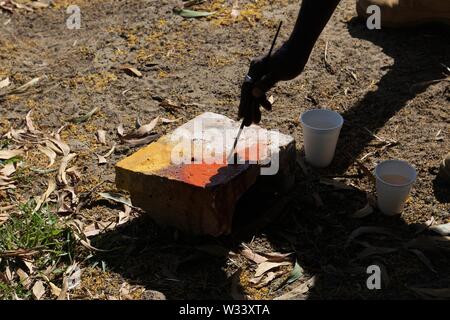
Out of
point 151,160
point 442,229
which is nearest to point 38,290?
point 151,160

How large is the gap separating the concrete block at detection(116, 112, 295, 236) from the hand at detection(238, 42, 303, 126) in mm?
312

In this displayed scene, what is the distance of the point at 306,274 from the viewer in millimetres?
3305

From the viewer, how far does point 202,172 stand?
336 centimetres

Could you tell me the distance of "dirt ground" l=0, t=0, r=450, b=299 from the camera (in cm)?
332

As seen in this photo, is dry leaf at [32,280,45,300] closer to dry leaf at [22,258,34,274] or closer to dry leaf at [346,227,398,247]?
dry leaf at [22,258,34,274]

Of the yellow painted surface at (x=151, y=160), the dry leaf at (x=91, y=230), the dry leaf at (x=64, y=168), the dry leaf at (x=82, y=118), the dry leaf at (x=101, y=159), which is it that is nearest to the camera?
the yellow painted surface at (x=151, y=160)

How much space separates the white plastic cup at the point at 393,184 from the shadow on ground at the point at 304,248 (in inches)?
3.2

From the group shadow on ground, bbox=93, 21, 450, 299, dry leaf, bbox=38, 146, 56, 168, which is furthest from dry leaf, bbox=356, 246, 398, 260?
dry leaf, bbox=38, 146, 56, 168

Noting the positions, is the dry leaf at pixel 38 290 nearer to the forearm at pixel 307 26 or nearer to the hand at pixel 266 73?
the hand at pixel 266 73

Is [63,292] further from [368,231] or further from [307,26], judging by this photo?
[307,26]

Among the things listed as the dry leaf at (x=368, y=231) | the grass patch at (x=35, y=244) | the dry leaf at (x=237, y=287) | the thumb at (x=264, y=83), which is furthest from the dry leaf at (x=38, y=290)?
the dry leaf at (x=368, y=231)

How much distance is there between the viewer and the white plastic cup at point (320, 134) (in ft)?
12.5

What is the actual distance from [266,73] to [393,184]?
87 cm
